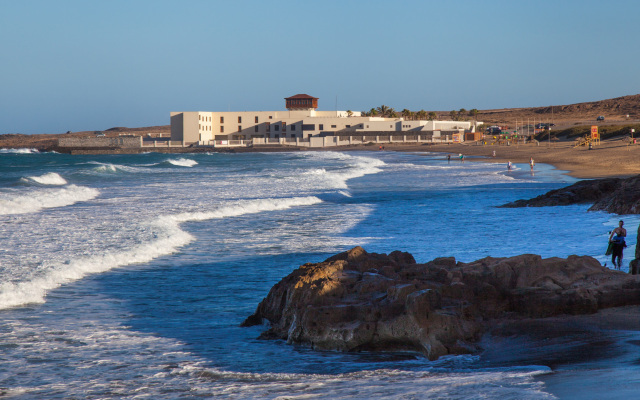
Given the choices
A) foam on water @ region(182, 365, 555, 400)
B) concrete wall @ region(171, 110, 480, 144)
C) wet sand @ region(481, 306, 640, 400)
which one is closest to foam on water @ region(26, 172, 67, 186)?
foam on water @ region(182, 365, 555, 400)

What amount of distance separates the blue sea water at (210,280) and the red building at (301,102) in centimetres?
9765

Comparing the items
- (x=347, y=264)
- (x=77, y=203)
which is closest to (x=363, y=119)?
(x=77, y=203)

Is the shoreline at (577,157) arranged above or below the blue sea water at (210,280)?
above

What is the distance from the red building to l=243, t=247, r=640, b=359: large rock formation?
118 metres

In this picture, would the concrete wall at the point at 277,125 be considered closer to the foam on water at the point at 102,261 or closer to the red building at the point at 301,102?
the red building at the point at 301,102

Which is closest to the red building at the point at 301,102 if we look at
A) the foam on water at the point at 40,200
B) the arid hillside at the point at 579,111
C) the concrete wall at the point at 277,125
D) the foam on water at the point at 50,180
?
the concrete wall at the point at 277,125

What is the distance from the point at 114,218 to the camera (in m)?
20.8

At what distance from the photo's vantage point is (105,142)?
126m

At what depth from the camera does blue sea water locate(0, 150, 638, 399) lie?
6.79 m

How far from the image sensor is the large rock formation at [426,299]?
7676mm

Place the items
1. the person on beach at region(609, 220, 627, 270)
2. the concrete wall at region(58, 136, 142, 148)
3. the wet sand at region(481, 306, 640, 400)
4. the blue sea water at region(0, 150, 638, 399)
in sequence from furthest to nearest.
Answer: the concrete wall at region(58, 136, 142, 148), the person on beach at region(609, 220, 627, 270), the blue sea water at region(0, 150, 638, 399), the wet sand at region(481, 306, 640, 400)

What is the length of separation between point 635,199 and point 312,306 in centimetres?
1270

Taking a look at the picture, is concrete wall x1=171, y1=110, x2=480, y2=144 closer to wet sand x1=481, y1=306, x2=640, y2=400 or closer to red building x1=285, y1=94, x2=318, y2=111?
red building x1=285, y1=94, x2=318, y2=111

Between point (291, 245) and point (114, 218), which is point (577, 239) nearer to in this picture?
point (291, 245)
